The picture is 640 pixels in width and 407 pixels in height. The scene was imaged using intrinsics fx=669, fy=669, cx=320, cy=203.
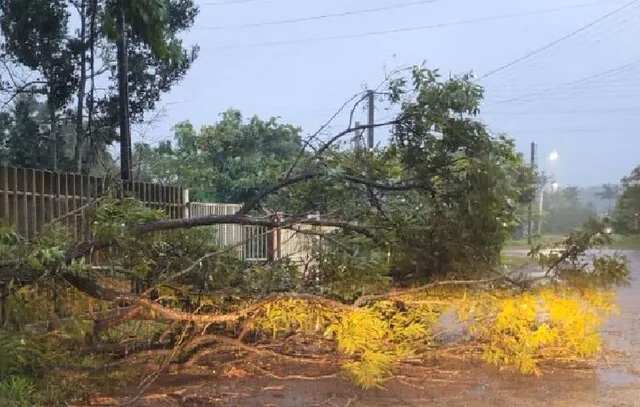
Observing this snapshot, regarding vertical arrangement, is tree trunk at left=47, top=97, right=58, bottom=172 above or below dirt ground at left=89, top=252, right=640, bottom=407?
above

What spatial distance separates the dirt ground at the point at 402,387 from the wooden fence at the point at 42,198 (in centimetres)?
128

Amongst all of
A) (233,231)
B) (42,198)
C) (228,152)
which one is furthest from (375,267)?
(228,152)

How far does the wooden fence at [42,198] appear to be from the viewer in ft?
16.6

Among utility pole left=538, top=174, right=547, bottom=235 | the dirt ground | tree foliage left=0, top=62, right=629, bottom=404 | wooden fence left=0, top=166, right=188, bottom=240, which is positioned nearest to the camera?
the dirt ground

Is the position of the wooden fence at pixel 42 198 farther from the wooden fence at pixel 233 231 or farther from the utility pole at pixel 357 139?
the utility pole at pixel 357 139

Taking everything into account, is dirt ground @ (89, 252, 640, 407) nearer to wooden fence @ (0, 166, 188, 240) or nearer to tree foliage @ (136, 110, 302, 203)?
wooden fence @ (0, 166, 188, 240)

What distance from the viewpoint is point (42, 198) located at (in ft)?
18.8

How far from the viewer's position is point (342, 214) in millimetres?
5316

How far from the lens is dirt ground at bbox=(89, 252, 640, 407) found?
420 centimetres

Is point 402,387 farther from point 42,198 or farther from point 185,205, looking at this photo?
point 185,205

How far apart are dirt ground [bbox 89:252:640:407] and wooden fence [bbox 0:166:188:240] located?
1276 mm

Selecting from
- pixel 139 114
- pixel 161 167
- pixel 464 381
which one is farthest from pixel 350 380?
pixel 161 167

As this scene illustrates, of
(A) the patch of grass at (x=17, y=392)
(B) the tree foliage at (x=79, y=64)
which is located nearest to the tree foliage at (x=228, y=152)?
(B) the tree foliage at (x=79, y=64)

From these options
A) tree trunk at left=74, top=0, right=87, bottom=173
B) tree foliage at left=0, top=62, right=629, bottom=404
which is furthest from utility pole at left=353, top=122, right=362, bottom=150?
tree trunk at left=74, top=0, right=87, bottom=173
